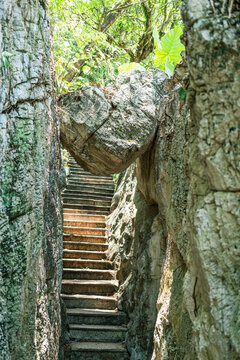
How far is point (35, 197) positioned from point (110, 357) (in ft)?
13.1

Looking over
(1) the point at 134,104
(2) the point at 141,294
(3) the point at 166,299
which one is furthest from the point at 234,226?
(2) the point at 141,294

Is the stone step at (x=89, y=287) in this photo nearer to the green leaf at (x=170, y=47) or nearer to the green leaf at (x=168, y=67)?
the green leaf at (x=168, y=67)

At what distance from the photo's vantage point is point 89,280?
7.64 metres

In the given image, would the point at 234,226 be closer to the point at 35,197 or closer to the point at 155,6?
the point at 35,197

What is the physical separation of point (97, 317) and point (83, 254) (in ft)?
5.19

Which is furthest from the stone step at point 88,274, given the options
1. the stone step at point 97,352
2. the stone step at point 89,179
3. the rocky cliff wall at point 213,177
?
the rocky cliff wall at point 213,177

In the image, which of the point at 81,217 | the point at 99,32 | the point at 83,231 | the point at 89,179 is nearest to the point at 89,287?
the point at 83,231

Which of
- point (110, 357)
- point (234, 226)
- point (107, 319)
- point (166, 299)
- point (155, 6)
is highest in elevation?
point (155, 6)

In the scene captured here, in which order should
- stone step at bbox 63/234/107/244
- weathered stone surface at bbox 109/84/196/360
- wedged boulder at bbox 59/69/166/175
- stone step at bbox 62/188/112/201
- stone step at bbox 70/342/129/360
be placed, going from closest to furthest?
1. weathered stone surface at bbox 109/84/196/360
2. wedged boulder at bbox 59/69/166/175
3. stone step at bbox 70/342/129/360
4. stone step at bbox 63/234/107/244
5. stone step at bbox 62/188/112/201

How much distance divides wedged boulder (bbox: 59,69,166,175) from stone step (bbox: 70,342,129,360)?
3070 millimetres

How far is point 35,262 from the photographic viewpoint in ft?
11.2

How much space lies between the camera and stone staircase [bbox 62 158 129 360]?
645 cm

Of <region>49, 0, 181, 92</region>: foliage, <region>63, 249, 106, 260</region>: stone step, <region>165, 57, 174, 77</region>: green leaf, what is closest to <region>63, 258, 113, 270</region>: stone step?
<region>63, 249, 106, 260</region>: stone step

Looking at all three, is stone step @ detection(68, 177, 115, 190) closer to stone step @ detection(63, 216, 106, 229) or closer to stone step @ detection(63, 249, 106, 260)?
stone step @ detection(63, 216, 106, 229)
